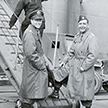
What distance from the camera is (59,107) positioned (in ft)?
16.6

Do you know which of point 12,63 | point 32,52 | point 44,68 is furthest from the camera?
point 12,63

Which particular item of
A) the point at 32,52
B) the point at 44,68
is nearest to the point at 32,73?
the point at 44,68

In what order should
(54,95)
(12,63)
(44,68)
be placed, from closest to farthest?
(44,68)
(54,95)
(12,63)

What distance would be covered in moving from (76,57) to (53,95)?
93 centimetres

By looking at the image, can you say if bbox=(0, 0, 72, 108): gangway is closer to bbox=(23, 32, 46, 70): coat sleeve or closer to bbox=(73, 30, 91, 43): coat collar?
bbox=(23, 32, 46, 70): coat sleeve

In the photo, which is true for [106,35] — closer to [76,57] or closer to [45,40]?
[45,40]

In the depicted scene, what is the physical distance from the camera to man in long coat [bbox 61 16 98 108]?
4.68 meters

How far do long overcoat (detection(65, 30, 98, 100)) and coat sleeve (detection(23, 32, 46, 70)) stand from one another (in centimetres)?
88

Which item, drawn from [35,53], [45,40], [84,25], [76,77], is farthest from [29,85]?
[45,40]

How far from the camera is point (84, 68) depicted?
467 cm

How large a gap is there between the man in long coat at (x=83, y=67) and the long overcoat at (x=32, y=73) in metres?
0.80

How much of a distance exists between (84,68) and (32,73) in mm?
1046

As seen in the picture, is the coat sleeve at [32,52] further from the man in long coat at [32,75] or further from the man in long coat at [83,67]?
the man in long coat at [83,67]

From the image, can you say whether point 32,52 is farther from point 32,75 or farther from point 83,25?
point 83,25
